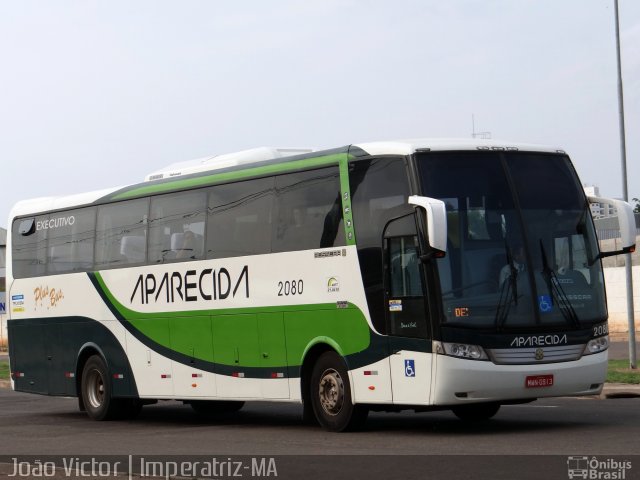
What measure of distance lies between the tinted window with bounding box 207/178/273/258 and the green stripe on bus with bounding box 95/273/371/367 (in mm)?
857

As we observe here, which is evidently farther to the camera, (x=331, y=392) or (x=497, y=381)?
(x=331, y=392)

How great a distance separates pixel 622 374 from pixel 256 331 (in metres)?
9.70

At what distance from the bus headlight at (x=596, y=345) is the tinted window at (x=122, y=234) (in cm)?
761

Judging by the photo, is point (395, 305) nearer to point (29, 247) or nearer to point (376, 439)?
point (376, 439)

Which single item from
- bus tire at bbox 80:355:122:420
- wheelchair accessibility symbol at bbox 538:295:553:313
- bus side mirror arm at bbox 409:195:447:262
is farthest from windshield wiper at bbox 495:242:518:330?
bus tire at bbox 80:355:122:420

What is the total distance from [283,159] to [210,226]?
169 centimetres

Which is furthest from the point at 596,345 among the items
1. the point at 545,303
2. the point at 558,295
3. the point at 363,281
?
the point at 363,281

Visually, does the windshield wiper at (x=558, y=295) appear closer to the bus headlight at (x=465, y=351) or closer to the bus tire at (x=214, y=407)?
the bus headlight at (x=465, y=351)

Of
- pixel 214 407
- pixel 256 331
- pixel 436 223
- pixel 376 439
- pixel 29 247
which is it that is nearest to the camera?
pixel 436 223

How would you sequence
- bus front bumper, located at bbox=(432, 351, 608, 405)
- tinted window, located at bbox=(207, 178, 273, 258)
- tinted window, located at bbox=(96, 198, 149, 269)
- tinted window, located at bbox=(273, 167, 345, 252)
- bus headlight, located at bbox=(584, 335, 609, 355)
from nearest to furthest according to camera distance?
bus front bumper, located at bbox=(432, 351, 608, 405)
bus headlight, located at bbox=(584, 335, 609, 355)
tinted window, located at bbox=(273, 167, 345, 252)
tinted window, located at bbox=(207, 178, 273, 258)
tinted window, located at bbox=(96, 198, 149, 269)

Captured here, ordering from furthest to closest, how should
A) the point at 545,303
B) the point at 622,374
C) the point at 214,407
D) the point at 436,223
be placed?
the point at 622,374 → the point at 214,407 → the point at 545,303 → the point at 436,223

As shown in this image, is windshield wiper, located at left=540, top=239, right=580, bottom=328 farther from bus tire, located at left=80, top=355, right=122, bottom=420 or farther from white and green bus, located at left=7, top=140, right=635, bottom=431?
bus tire, located at left=80, top=355, right=122, bottom=420

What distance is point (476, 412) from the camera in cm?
1745

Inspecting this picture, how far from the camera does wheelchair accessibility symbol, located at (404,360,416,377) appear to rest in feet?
49.7
